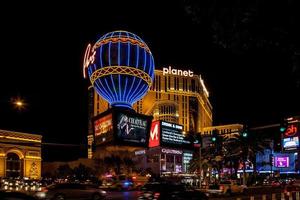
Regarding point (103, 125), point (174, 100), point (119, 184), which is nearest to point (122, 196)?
point (119, 184)

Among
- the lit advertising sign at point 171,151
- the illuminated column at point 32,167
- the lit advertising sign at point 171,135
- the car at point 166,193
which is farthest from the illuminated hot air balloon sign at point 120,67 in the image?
the car at point 166,193

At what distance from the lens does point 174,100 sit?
175000 millimetres

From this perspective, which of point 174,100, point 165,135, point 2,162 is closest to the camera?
point 2,162

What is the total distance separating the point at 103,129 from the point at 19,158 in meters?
26.7

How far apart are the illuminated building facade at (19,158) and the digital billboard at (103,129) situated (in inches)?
635

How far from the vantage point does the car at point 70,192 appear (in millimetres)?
32312

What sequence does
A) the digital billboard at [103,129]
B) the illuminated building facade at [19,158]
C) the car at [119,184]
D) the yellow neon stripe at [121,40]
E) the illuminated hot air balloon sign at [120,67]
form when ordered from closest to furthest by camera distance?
the car at [119,184] < the illuminated hot air balloon sign at [120,67] < the yellow neon stripe at [121,40] < the digital billboard at [103,129] < the illuminated building facade at [19,158]

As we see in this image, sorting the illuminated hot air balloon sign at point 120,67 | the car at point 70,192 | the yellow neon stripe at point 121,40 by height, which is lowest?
the car at point 70,192

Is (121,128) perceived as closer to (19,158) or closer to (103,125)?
(103,125)

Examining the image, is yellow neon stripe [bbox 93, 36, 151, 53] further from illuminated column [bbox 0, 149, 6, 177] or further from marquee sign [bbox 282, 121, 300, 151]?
marquee sign [bbox 282, 121, 300, 151]

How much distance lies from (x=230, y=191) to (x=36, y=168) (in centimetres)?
7289

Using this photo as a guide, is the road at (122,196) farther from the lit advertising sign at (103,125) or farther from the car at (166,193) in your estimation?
the lit advertising sign at (103,125)

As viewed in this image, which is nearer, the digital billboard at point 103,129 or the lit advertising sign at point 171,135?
the digital billboard at point 103,129

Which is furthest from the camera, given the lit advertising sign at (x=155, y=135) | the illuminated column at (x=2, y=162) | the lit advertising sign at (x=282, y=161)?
the lit advertising sign at (x=282, y=161)
